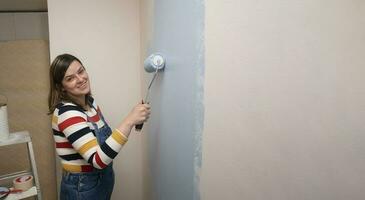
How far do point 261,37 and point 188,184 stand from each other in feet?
1.45

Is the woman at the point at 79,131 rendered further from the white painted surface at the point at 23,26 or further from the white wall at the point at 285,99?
the white painted surface at the point at 23,26

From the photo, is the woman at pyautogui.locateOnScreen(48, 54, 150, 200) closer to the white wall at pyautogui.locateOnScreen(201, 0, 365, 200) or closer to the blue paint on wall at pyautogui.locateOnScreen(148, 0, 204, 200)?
the blue paint on wall at pyautogui.locateOnScreen(148, 0, 204, 200)

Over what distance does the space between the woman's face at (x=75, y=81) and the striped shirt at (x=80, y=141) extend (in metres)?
0.07

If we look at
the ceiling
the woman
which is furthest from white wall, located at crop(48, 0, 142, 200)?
the woman

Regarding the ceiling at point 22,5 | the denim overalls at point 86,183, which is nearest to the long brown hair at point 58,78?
the denim overalls at point 86,183

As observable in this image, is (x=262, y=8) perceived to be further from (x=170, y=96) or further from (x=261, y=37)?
(x=170, y=96)

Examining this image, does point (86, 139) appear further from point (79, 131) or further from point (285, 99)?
point (285, 99)

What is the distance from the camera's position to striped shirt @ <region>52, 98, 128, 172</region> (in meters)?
0.93

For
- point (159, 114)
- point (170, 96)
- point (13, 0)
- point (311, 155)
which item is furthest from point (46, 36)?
point (311, 155)

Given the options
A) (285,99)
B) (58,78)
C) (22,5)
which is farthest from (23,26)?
(285,99)

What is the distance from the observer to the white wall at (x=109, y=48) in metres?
1.40

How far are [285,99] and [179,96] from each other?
310mm

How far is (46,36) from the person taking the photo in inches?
61.5

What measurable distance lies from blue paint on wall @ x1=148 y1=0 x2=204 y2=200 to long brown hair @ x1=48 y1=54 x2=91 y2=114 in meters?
0.36
